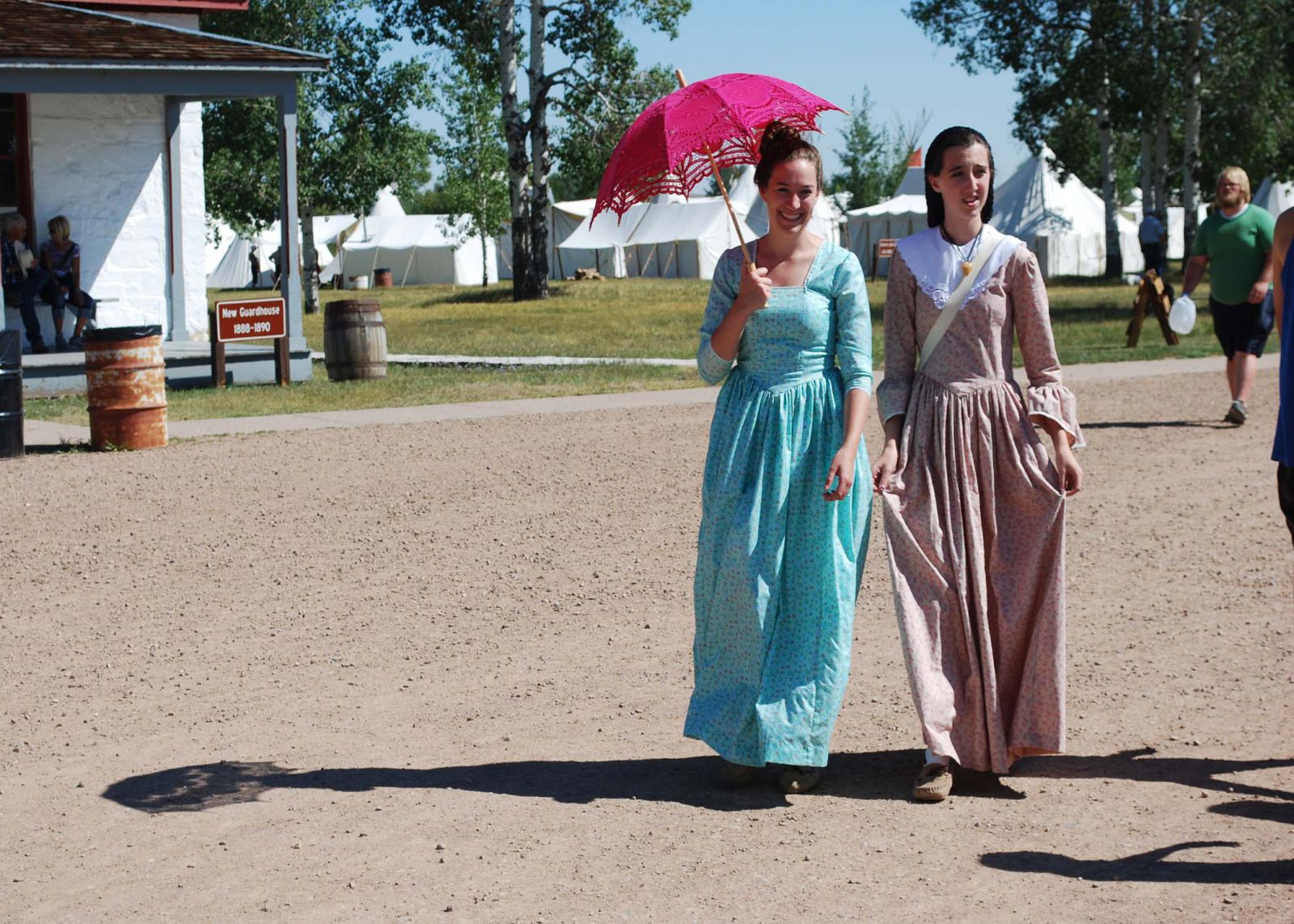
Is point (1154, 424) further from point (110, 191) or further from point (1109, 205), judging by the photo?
point (1109, 205)

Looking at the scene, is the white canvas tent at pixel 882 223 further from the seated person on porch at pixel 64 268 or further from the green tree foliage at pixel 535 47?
the seated person on porch at pixel 64 268

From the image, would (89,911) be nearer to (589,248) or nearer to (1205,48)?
(1205,48)

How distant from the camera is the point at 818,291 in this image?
464cm

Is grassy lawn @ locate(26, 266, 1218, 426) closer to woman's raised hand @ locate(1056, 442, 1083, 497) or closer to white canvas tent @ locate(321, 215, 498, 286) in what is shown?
woman's raised hand @ locate(1056, 442, 1083, 497)

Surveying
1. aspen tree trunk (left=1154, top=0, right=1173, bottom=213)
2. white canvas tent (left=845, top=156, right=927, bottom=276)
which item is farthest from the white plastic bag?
white canvas tent (left=845, top=156, right=927, bottom=276)

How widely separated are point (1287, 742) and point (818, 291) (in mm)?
2045

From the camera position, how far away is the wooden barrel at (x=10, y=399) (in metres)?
11.5

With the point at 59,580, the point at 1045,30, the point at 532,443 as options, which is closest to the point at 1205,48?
the point at 1045,30

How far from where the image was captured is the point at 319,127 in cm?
3928

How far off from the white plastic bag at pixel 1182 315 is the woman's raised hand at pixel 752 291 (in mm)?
9273

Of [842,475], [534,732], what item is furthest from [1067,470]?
[534,732]

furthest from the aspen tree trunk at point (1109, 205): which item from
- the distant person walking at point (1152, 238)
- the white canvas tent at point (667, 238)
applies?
the distant person walking at point (1152, 238)

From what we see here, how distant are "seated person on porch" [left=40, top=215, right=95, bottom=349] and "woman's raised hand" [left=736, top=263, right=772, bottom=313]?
14037mm

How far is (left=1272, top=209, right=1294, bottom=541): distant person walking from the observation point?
14.5 feet
